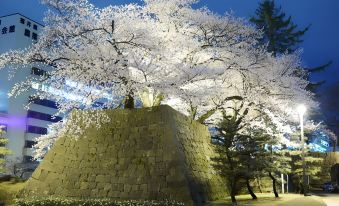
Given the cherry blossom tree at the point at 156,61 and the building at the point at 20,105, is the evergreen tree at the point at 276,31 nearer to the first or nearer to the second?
the cherry blossom tree at the point at 156,61

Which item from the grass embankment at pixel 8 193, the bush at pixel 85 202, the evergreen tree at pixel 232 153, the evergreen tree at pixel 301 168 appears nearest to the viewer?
the bush at pixel 85 202

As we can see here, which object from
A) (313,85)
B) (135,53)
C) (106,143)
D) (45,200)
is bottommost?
(45,200)

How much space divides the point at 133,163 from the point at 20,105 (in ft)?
129

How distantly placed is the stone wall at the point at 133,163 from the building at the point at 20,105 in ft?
111

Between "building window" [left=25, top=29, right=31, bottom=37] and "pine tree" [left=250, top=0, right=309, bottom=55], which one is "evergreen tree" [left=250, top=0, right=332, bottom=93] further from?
Result: "building window" [left=25, top=29, right=31, bottom=37]

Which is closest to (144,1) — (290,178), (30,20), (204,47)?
(204,47)

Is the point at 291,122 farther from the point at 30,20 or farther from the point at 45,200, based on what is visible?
the point at 30,20

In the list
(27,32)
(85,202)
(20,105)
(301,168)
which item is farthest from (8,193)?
(27,32)

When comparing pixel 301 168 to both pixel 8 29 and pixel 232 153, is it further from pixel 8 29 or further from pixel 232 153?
pixel 8 29

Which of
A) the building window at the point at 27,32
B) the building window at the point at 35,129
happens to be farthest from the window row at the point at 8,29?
the building window at the point at 35,129

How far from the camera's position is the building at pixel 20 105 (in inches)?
1818

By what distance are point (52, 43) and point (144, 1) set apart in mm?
5941

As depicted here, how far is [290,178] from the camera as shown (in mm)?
24375

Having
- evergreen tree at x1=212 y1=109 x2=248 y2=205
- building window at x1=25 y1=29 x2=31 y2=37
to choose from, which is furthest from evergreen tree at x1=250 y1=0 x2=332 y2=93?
building window at x1=25 y1=29 x2=31 y2=37
